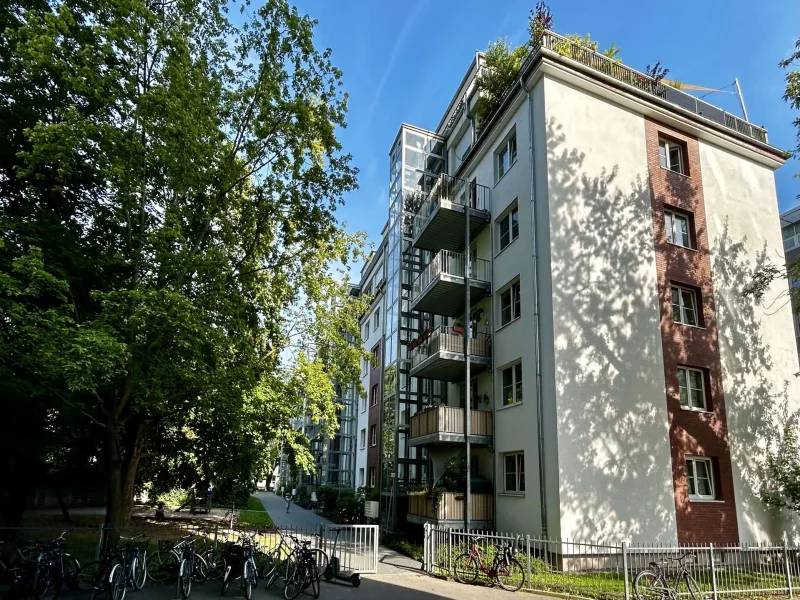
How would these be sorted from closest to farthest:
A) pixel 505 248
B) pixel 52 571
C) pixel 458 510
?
pixel 52 571 < pixel 458 510 < pixel 505 248

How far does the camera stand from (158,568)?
11.4 meters

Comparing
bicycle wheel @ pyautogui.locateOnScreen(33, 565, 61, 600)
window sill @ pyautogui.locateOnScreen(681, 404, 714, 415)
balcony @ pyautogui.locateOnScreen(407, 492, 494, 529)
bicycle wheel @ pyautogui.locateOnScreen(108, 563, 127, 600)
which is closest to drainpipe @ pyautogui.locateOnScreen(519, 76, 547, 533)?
balcony @ pyautogui.locateOnScreen(407, 492, 494, 529)

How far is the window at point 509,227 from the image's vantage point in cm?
1769

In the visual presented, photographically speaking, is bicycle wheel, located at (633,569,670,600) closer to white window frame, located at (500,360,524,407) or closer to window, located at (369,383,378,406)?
white window frame, located at (500,360,524,407)

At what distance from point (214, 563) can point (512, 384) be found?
952cm

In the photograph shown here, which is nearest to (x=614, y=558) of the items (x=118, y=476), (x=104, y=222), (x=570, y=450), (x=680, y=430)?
(x=570, y=450)

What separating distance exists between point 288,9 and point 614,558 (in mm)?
16889

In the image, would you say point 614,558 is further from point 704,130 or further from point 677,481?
point 704,130

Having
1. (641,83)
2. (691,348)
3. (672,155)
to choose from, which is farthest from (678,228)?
(641,83)

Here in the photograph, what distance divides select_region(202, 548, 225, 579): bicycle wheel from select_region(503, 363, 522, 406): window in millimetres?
8906

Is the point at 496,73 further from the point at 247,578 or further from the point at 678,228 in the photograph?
the point at 247,578

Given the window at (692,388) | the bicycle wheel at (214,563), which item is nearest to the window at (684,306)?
the window at (692,388)

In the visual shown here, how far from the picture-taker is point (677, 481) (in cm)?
1455

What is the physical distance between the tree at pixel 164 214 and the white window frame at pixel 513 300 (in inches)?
208
